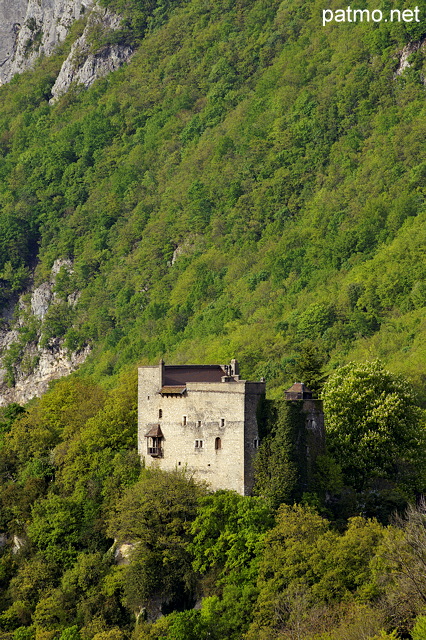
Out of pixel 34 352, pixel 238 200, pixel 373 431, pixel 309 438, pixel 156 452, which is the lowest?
pixel 156 452

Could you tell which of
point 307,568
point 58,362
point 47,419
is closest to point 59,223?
point 58,362

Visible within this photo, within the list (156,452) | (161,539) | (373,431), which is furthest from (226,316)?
(161,539)

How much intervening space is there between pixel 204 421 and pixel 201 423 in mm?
276

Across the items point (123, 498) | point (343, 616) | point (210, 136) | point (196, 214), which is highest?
point (210, 136)

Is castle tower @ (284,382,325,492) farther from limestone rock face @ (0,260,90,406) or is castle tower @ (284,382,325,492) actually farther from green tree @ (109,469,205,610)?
limestone rock face @ (0,260,90,406)

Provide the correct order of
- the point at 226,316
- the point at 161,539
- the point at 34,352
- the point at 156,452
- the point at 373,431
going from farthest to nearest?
the point at 34,352 → the point at 226,316 → the point at 373,431 → the point at 156,452 → the point at 161,539

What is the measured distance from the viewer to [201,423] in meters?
72.7

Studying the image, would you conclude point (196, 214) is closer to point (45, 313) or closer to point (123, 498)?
point (45, 313)

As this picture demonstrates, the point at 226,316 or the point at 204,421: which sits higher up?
the point at 226,316

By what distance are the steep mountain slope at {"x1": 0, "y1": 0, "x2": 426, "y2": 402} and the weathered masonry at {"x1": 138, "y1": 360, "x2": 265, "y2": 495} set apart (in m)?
31.3

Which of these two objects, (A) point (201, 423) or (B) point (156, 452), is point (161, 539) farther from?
(A) point (201, 423)

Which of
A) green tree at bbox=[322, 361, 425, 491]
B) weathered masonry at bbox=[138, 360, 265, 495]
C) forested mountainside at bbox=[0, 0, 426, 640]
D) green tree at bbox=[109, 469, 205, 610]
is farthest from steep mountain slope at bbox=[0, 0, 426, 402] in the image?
green tree at bbox=[109, 469, 205, 610]

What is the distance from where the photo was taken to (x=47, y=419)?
88.5m

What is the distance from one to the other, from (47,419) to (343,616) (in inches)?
1197
